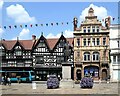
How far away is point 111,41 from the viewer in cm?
6481

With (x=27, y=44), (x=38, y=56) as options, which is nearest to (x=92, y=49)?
(x=38, y=56)

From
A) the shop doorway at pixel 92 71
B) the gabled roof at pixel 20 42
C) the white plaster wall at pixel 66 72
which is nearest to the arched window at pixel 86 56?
the shop doorway at pixel 92 71

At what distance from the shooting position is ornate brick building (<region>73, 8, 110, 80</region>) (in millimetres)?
64312

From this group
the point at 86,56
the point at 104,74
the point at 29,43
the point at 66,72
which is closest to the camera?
the point at 66,72

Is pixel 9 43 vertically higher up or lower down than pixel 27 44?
higher up

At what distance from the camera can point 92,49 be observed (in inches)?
2559

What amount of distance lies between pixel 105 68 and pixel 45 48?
14561 mm

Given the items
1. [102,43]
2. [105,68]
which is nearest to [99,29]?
[102,43]

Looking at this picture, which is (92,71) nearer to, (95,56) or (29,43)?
(95,56)

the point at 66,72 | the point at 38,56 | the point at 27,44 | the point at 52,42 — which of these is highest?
the point at 52,42

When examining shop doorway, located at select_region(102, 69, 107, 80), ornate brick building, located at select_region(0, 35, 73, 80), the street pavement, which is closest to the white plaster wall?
the street pavement

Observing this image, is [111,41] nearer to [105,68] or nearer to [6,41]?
[105,68]

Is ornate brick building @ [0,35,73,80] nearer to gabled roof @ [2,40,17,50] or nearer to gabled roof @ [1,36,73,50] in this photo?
gabled roof @ [1,36,73,50]

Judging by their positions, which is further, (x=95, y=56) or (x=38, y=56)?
(x=38, y=56)
